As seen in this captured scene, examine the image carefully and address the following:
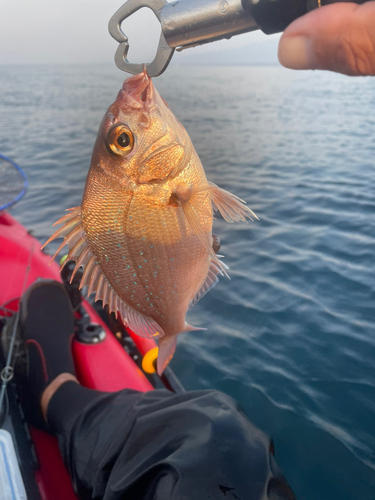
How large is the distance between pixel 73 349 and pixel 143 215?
115 inches

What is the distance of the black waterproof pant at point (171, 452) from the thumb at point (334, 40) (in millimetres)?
1432

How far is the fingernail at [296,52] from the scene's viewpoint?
76 cm

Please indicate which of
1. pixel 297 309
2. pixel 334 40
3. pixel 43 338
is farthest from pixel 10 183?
pixel 334 40

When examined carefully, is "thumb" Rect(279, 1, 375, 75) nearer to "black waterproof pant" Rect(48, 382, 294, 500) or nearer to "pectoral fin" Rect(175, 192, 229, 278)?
"pectoral fin" Rect(175, 192, 229, 278)

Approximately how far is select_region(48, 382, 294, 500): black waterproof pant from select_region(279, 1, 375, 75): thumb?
1432mm

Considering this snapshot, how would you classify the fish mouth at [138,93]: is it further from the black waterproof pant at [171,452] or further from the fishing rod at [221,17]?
the black waterproof pant at [171,452]

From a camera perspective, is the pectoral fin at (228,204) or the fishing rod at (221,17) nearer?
the fishing rod at (221,17)

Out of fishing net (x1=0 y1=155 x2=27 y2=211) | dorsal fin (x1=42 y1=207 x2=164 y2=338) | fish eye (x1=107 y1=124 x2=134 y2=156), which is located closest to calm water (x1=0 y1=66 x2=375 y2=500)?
fishing net (x1=0 y1=155 x2=27 y2=211)

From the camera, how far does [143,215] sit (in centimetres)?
122


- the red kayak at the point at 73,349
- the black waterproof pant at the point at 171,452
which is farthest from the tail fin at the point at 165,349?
the red kayak at the point at 73,349

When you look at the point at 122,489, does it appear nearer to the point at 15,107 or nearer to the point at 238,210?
the point at 238,210

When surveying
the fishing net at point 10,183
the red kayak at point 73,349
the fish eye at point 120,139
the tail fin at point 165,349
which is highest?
the fish eye at point 120,139

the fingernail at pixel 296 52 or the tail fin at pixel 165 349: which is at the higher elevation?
the fingernail at pixel 296 52

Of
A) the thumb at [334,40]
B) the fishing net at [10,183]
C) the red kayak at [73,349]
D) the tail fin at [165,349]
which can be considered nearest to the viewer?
Result: the thumb at [334,40]
